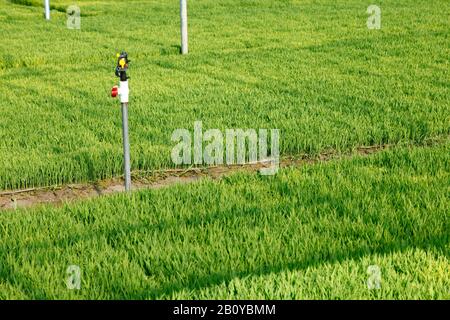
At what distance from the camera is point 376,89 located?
8430 mm

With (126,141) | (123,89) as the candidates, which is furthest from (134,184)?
(123,89)

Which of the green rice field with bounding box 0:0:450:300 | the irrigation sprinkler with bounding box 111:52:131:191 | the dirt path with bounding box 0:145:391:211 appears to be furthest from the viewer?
the dirt path with bounding box 0:145:391:211

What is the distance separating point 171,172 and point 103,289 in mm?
2645

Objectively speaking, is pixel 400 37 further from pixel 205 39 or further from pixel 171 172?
pixel 171 172

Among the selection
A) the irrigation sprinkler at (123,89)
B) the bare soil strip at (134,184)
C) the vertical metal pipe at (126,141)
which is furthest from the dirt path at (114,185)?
the irrigation sprinkler at (123,89)

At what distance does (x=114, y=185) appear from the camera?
545 cm

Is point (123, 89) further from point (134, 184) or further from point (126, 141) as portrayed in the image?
point (134, 184)

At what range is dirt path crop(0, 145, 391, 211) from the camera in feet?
16.8

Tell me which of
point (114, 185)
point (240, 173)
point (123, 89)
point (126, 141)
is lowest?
point (114, 185)

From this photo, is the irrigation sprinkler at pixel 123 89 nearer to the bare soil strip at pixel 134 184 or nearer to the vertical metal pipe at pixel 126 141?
the vertical metal pipe at pixel 126 141

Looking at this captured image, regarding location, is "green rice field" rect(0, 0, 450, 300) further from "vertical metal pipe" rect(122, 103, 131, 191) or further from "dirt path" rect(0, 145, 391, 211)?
"vertical metal pipe" rect(122, 103, 131, 191)

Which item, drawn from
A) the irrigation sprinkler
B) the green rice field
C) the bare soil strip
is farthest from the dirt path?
the irrigation sprinkler

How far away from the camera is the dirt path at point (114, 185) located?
511cm

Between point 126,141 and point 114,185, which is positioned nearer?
point 126,141
